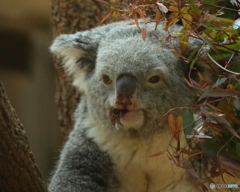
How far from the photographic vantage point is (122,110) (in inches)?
117

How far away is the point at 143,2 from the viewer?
2381 millimetres

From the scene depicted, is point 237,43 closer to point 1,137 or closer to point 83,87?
point 1,137

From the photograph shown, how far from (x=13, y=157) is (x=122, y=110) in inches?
36.7

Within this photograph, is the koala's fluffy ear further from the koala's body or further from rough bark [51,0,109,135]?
rough bark [51,0,109,135]

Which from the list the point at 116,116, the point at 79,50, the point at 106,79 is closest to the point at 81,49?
the point at 79,50

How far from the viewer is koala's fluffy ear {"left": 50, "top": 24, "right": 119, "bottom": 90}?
3.45m

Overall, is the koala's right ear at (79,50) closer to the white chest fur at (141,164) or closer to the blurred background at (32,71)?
the white chest fur at (141,164)

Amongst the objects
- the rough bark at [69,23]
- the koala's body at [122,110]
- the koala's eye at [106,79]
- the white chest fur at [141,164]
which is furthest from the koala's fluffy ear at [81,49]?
the rough bark at [69,23]

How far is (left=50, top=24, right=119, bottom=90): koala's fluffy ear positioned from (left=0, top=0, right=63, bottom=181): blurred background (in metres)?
4.86

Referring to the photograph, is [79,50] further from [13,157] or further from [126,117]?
[13,157]

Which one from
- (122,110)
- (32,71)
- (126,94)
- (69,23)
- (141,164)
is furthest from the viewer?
(32,71)

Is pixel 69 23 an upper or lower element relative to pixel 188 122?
lower

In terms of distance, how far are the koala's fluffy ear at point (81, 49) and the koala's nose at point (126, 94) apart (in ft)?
2.17

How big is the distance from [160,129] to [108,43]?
2.43 feet
